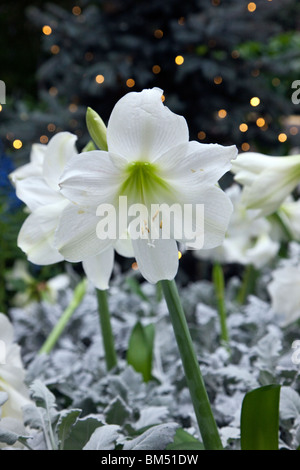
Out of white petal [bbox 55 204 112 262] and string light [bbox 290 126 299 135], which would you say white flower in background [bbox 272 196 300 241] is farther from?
string light [bbox 290 126 299 135]

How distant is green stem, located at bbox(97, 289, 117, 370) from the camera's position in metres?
0.70

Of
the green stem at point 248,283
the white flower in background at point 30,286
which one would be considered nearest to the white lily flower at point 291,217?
the green stem at point 248,283

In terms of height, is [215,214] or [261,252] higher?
[215,214]

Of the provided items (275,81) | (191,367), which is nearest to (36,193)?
(191,367)

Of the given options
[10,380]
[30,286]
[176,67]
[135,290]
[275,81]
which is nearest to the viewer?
[10,380]

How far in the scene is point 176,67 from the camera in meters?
2.20

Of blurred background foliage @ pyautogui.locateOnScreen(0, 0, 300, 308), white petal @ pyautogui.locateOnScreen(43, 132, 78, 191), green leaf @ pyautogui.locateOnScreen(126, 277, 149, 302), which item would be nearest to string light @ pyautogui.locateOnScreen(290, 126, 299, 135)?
blurred background foliage @ pyautogui.locateOnScreen(0, 0, 300, 308)

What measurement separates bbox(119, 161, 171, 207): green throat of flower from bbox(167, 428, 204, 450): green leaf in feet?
0.81

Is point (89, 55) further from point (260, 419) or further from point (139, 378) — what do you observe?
point (260, 419)

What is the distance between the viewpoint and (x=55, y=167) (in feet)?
1.99

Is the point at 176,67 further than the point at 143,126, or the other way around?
the point at 176,67

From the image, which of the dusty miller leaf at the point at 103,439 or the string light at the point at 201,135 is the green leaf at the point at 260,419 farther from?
the string light at the point at 201,135

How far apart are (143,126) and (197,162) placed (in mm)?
56

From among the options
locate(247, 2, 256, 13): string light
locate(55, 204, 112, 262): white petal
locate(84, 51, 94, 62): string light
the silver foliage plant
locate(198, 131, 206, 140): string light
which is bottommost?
the silver foliage plant
